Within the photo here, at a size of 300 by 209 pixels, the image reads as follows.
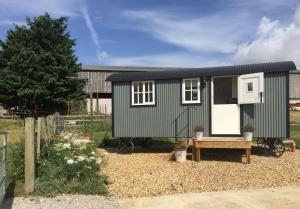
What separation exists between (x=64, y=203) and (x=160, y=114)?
737cm

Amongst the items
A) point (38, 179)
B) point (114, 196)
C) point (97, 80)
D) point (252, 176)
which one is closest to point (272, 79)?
point (252, 176)

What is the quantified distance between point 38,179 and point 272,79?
304 inches

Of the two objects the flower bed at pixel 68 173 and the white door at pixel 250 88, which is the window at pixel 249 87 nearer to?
the white door at pixel 250 88

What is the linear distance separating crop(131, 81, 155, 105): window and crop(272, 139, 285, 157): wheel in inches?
166

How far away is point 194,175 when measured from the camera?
933 centimetres

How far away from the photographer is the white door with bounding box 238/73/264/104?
12000 millimetres

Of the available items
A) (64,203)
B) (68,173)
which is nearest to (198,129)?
(68,173)

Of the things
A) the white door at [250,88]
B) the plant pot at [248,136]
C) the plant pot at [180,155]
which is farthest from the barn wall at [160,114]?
the plant pot at [180,155]

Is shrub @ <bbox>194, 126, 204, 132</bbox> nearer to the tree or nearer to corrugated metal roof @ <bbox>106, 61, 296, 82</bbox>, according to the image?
corrugated metal roof @ <bbox>106, 61, 296, 82</bbox>

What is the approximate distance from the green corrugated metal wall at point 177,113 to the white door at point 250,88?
0.25 meters

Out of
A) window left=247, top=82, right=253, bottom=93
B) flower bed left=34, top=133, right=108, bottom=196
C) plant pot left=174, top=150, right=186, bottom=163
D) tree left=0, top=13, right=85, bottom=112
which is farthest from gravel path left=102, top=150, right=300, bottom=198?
tree left=0, top=13, right=85, bottom=112

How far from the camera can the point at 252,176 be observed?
9180 millimetres

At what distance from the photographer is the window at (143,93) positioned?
45.0ft

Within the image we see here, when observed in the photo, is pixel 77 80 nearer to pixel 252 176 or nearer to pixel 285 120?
pixel 285 120
